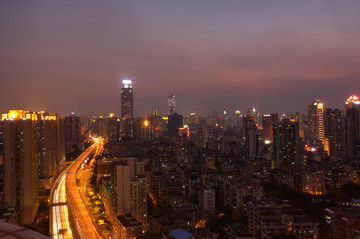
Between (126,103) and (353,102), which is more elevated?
(126,103)

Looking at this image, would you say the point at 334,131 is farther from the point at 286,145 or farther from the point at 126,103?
the point at 126,103

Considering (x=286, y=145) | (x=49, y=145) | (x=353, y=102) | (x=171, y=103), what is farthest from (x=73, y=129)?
(x=171, y=103)

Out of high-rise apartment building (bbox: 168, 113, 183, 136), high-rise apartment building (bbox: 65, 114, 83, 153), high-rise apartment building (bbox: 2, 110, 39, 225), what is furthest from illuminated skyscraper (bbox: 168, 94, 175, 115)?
high-rise apartment building (bbox: 2, 110, 39, 225)

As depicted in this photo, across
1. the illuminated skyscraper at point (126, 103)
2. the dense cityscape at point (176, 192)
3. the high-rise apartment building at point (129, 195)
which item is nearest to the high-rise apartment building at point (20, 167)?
the dense cityscape at point (176, 192)

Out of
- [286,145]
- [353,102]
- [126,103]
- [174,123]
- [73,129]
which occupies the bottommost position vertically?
[286,145]

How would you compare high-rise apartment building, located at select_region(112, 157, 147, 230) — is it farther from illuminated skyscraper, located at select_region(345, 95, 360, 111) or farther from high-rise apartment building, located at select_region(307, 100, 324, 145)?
high-rise apartment building, located at select_region(307, 100, 324, 145)
